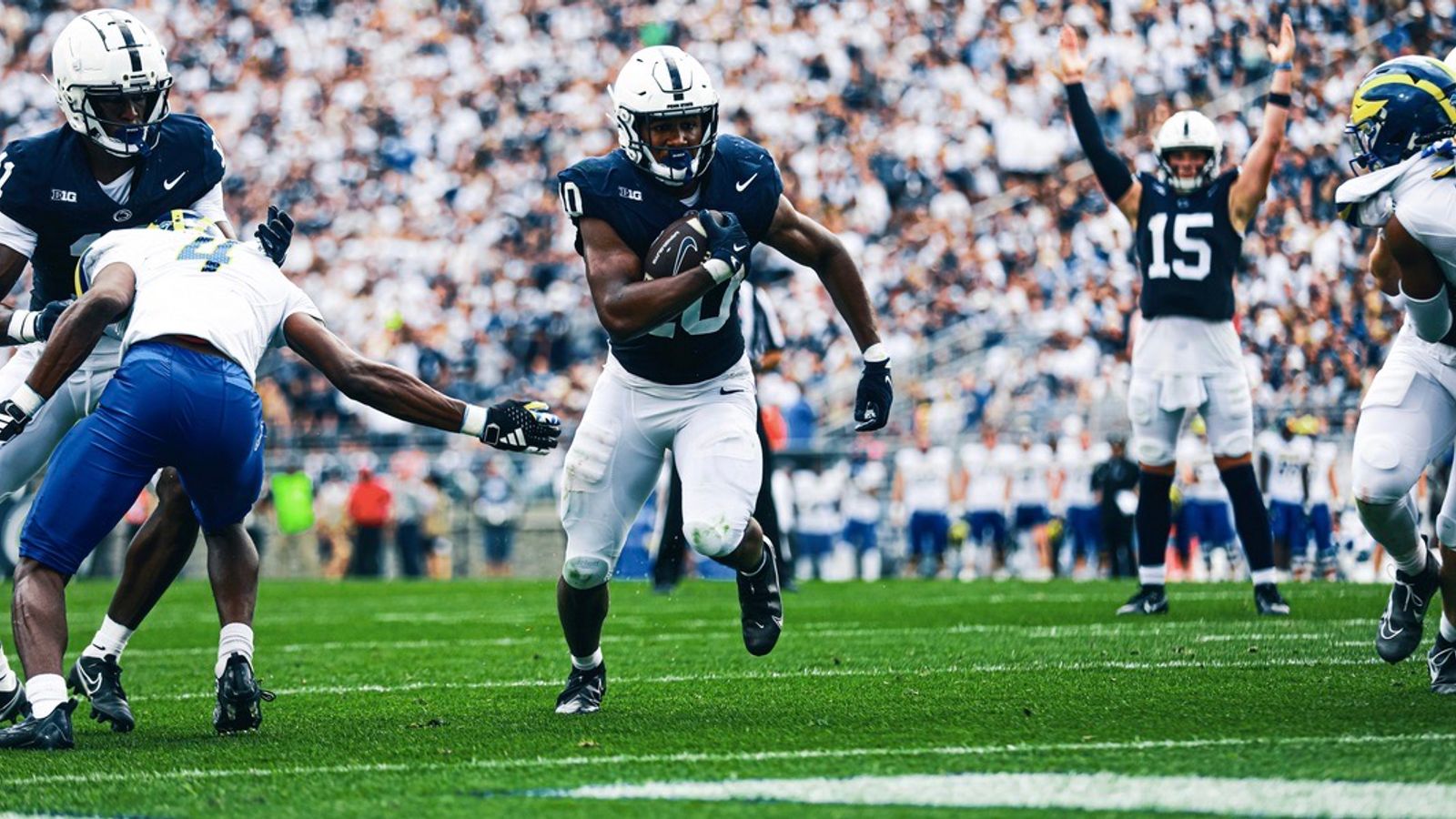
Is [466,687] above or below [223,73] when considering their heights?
below

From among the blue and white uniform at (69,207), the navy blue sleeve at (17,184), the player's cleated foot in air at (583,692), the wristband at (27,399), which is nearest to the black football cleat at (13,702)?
the blue and white uniform at (69,207)

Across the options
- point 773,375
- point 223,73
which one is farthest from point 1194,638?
point 223,73

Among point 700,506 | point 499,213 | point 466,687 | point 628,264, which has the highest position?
point 499,213

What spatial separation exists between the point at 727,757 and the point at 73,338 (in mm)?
2055

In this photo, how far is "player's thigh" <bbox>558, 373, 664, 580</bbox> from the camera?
18.0 ft

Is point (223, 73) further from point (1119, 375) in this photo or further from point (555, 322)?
point (1119, 375)

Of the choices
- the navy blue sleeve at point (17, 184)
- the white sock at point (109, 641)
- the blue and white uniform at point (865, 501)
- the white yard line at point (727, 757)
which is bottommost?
the blue and white uniform at point (865, 501)

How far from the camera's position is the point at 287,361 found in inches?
840

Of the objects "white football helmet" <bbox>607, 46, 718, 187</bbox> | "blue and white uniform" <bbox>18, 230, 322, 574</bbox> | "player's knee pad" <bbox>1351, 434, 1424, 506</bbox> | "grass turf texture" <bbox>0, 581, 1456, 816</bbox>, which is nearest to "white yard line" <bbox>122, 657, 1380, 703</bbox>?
"grass turf texture" <bbox>0, 581, 1456, 816</bbox>

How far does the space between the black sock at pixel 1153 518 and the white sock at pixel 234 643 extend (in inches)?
185

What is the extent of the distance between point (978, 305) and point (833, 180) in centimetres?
292

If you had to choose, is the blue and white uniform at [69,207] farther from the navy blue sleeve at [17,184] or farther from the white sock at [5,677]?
the white sock at [5,677]

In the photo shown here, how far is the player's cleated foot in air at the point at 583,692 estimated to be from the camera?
→ 221 inches

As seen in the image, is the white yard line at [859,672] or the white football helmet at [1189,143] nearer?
the white yard line at [859,672]
